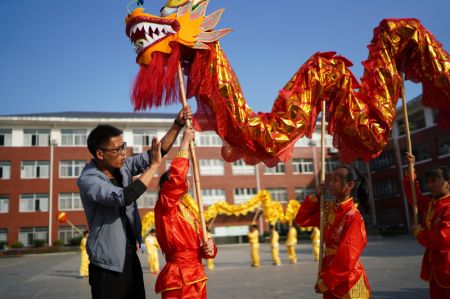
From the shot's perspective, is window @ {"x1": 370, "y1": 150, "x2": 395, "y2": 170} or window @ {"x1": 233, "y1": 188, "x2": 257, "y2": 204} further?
window @ {"x1": 233, "y1": 188, "x2": 257, "y2": 204}

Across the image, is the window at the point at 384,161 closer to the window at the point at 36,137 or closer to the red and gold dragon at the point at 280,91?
the window at the point at 36,137

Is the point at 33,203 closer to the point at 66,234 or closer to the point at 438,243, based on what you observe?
the point at 66,234

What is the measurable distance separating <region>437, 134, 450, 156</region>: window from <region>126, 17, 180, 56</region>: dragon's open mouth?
1014 inches

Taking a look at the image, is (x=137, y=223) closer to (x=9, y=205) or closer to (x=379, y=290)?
(x=379, y=290)

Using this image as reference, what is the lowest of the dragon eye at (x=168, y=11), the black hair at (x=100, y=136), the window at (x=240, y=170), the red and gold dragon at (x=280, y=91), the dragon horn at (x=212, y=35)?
the black hair at (x=100, y=136)

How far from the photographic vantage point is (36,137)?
1080 inches

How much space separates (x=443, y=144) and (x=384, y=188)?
6304mm

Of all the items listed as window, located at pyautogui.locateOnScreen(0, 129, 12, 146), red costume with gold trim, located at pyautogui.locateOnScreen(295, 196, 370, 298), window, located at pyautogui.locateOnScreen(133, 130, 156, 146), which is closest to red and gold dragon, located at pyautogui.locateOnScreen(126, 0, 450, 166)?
red costume with gold trim, located at pyautogui.locateOnScreen(295, 196, 370, 298)

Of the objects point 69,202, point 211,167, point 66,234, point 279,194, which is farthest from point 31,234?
point 279,194

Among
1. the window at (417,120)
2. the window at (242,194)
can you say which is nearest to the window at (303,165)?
the window at (242,194)

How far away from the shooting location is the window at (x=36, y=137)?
27.3 m

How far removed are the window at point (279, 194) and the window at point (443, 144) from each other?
36.3 feet

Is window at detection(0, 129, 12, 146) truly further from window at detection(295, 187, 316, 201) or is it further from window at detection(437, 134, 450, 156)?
window at detection(437, 134, 450, 156)

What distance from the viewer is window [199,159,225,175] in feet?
96.0
